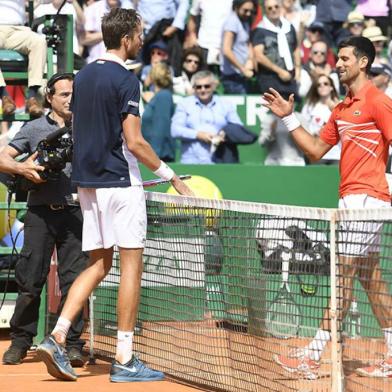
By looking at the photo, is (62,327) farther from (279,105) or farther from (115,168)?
(279,105)

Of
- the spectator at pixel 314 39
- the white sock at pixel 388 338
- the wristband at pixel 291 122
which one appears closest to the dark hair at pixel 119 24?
the wristband at pixel 291 122

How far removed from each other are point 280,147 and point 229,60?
1.47 m

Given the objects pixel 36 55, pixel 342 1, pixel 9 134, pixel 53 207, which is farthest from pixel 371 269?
pixel 342 1

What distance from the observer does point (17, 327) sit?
8461 millimetres

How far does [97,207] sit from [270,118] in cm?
743

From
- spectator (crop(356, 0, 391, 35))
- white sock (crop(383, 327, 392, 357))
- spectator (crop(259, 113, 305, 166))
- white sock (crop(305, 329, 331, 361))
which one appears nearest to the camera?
white sock (crop(383, 327, 392, 357))

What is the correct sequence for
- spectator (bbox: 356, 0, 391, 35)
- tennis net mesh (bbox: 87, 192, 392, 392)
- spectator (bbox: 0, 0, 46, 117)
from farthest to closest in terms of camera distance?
spectator (bbox: 356, 0, 391, 35) → spectator (bbox: 0, 0, 46, 117) → tennis net mesh (bbox: 87, 192, 392, 392)

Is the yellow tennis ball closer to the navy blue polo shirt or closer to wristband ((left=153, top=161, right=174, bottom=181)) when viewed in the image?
wristband ((left=153, top=161, right=174, bottom=181))

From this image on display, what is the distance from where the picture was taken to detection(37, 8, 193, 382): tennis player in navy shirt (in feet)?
23.7

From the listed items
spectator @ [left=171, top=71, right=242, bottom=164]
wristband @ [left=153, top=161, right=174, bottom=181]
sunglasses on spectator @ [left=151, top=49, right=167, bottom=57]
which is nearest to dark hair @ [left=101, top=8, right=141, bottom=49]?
wristband @ [left=153, top=161, right=174, bottom=181]

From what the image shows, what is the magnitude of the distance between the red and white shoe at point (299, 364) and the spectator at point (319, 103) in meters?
7.87

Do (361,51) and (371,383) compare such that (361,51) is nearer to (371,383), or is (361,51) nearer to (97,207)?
(97,207)

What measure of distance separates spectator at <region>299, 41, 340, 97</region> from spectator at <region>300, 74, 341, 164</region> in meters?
0.55

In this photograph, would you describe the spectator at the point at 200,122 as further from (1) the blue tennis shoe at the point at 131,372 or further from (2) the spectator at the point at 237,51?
(1) the blue tennis shoe at the point at 131,372
